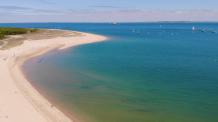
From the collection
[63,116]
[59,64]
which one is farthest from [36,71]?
[63,116]

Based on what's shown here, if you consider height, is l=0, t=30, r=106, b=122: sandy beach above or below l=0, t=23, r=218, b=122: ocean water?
above

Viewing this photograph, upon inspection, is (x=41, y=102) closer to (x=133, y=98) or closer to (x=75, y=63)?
(x=133, y=98)

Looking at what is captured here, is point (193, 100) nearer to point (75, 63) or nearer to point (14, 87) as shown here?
point (14, 87)

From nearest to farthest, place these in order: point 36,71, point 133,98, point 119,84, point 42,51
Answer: point 133,98 < point 119,84 < point 36,71 < point 42,51

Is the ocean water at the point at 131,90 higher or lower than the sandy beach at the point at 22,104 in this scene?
lower

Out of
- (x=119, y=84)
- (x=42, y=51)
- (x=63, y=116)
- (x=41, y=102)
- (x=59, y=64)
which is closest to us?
(x=63, y=116)

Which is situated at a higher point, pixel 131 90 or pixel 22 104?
pixel 22 104

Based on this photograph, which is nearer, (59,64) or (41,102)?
(41,102)

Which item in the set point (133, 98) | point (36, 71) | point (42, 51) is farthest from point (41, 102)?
point (42, 51)

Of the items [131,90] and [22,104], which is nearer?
[22,104]

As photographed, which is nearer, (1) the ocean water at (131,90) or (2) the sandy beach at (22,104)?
(2) the sandy beach at (22,104)

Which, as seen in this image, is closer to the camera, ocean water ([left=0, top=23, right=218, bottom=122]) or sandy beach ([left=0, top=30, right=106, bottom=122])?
sandy beach ([left=0, top=30, right=106, bottom=122])
